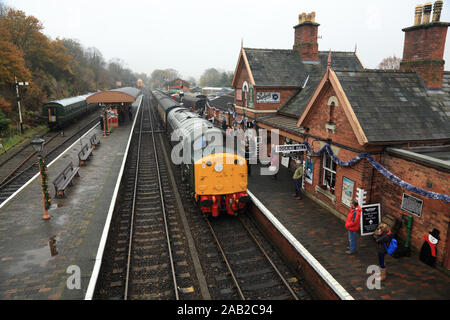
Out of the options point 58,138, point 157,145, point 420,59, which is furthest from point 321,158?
point 58,138

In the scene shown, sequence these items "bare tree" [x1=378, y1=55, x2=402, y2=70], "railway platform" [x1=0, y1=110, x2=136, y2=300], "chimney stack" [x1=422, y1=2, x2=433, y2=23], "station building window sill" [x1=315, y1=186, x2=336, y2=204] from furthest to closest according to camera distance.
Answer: "bare tree" [x1=378, y1=55, x2=402, y2=70] → "station building window sill" [x1=315, y1=186, x2=336, y2=204] → "chimney stack" [x1=422, y1=2, x2=433, y2=23] → "railway platform" [x1=0, y1=110, x2=136, y2=300]

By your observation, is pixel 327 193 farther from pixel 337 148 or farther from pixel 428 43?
Result: pixel 428 43

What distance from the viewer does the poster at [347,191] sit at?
32.4ft

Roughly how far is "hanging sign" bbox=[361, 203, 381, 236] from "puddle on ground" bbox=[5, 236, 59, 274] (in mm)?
8843

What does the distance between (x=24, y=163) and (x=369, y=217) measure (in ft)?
63.3

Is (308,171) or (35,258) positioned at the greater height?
(308,171)

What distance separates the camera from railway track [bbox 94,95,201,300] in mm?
7777

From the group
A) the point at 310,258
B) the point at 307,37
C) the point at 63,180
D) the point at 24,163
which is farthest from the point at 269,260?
the point at 24,163

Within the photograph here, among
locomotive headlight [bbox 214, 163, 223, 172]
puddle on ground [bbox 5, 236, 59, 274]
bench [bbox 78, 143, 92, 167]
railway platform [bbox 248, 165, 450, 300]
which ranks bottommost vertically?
puddle on ground [bbox 5, 236, 59, 274]

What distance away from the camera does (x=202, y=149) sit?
37.4 feet

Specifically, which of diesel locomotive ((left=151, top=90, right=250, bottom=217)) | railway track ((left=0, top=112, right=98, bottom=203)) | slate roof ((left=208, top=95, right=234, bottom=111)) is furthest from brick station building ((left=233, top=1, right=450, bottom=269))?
railway track ((left=0, top=112, right=98, bottom=203))

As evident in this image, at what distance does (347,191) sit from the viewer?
10086mm

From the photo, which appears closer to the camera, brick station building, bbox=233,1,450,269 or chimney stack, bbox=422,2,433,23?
brick station building, bbox=233,1,450,269

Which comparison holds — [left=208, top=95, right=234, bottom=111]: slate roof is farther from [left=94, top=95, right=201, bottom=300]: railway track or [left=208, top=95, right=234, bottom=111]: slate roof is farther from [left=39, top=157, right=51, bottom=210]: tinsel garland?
[left=39, top=157, right=51, bottom=210]: tinsel garland
